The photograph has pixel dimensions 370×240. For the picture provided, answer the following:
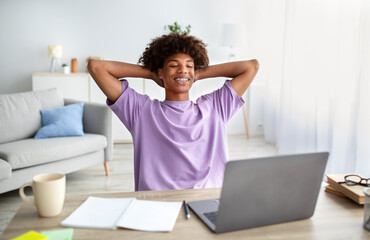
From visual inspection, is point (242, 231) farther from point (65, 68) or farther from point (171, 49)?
point (65, 68)

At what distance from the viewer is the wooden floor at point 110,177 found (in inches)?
107

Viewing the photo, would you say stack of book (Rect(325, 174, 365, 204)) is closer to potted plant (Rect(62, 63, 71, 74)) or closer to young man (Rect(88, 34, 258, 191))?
young man (Rect(88, 34, 258, 191))

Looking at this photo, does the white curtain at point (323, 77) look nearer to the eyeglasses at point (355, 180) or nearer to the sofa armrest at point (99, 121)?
the eyeglasses at point (355, 180)

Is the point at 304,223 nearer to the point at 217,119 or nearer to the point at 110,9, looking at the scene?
the point at 217,119

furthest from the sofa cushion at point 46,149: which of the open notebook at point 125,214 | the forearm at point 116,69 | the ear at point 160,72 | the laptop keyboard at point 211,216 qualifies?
the laptop keyboard at point 211,216

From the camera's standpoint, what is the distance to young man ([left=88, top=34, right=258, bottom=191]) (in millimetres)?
1371

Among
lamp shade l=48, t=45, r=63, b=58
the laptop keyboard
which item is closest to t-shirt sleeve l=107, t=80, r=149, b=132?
the laptop keyboard

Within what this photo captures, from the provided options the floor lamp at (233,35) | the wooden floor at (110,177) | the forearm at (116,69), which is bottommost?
the wooden floor at (110,177)

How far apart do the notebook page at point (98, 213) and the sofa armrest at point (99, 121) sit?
2254mm

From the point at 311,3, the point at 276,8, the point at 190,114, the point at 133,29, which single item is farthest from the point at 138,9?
the point at 190,114

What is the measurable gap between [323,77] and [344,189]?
2380 mm

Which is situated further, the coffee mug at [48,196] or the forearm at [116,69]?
the forearm at [116,69]

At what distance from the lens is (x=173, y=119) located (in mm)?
1433

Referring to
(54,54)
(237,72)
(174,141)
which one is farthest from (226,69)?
(54,54)
